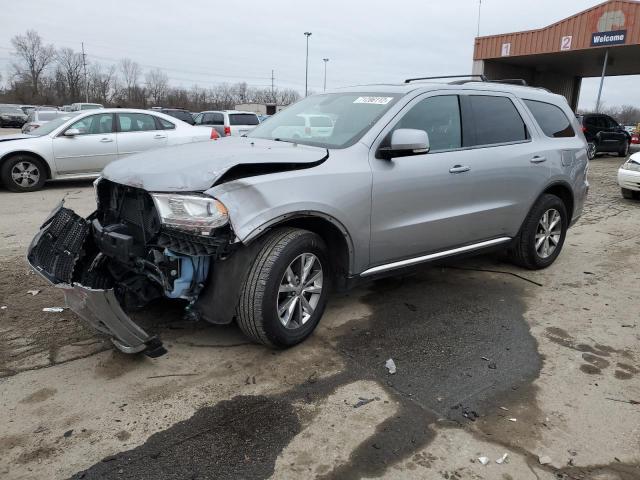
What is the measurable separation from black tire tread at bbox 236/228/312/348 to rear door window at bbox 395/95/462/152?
140 centimetres

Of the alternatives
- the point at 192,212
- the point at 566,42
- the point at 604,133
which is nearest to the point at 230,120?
the point at 604,133

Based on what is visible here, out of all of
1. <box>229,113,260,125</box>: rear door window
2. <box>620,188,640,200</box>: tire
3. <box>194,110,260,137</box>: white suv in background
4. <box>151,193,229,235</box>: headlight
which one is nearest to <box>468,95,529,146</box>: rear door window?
<box>151,193,229,235</box>: headlight

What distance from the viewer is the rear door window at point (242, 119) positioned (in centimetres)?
1821

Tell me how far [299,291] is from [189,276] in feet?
2.44

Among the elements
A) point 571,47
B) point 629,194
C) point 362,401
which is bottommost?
point 362,401

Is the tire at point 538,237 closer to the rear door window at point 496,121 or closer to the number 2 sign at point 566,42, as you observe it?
the rear door window at point 496,121

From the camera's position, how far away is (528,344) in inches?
149

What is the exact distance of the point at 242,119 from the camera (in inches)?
731

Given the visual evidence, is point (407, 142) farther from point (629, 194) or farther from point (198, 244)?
point (629, 194)

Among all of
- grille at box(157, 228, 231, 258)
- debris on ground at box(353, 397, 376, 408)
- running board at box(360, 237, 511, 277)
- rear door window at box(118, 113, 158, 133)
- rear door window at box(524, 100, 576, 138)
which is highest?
rear door window at box(524, 100, 576, 138)

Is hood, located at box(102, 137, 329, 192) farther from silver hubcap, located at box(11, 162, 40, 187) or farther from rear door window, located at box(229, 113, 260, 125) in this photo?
rear door window, located at box(229, 113, 260, 125)

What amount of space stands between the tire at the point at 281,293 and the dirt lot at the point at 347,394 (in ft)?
0.60

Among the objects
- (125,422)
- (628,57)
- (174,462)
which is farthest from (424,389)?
(628,57)

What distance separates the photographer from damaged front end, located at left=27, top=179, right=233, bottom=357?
118 inches
